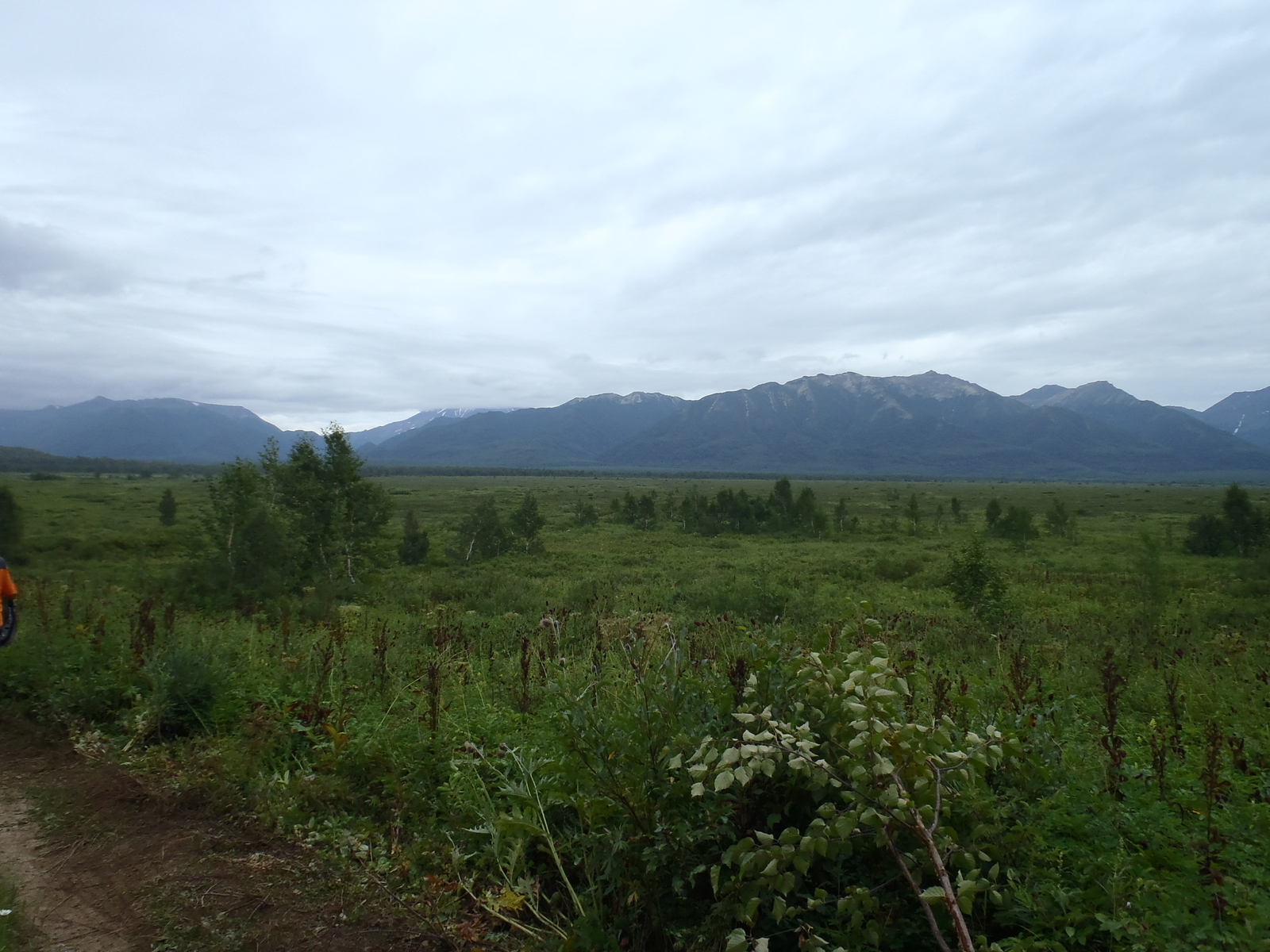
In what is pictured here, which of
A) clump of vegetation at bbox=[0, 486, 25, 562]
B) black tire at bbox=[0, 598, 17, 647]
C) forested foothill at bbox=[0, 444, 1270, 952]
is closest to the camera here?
forested foothill at bbox=[0, 444, 1270, 952]

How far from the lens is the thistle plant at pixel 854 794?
214cm

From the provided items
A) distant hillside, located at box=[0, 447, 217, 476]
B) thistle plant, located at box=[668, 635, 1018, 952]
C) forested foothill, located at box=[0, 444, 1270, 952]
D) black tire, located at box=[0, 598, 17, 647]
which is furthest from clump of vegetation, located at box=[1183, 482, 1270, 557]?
distant hillside, located at box=[0, 447, 217, 476]

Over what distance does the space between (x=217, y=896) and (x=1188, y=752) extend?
6.19 metres

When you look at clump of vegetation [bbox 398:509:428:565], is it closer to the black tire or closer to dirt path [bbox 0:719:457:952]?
the black tire

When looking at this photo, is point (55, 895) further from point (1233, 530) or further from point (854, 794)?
point (1233, 530)

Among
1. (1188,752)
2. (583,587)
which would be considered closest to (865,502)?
(583,587)

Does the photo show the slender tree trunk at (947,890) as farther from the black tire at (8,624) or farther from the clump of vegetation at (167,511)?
the clump of vegetation at (167,511)

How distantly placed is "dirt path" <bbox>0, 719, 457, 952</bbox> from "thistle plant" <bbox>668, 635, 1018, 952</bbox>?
1.77 metres

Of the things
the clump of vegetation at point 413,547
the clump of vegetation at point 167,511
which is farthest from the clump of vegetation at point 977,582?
the clump of vegetation at point 167,511

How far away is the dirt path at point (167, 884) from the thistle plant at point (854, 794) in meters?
1.77

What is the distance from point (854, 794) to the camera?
7.73ft

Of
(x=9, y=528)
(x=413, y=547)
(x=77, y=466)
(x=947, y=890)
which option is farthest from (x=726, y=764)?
(x=77, y=466)

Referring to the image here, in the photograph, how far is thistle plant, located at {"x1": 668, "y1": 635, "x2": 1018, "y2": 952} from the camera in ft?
7.02

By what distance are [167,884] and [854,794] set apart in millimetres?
3627
